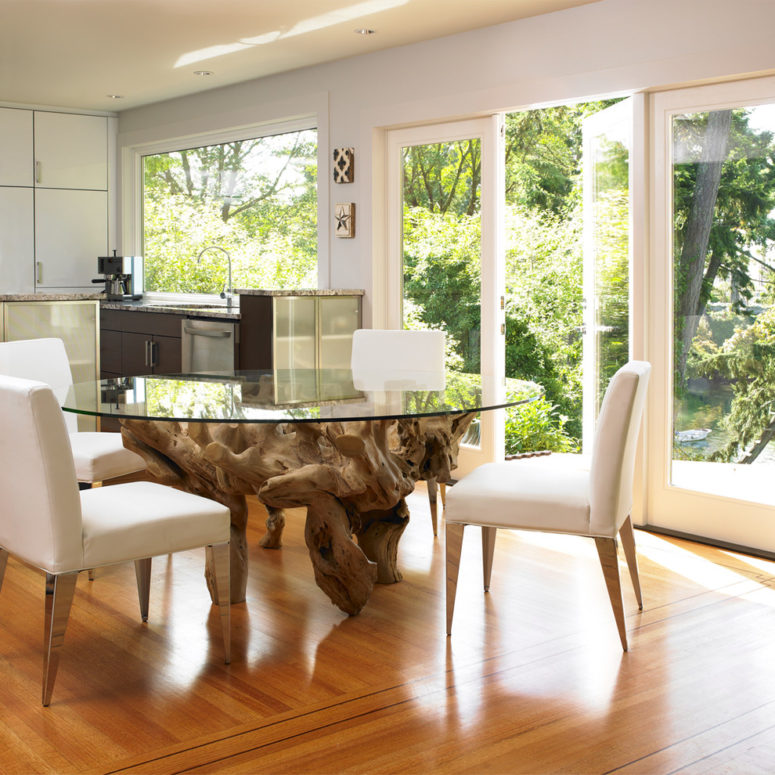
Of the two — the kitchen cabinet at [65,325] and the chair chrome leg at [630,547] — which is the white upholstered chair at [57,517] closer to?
the chair chrome leg at [630,547]

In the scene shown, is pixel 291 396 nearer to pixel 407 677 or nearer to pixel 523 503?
pixel 523 503

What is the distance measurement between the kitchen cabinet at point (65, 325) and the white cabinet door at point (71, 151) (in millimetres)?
2512

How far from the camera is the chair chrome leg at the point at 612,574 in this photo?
110 inches

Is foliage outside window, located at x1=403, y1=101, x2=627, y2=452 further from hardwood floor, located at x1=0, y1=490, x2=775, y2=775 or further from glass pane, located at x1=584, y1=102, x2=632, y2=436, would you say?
hardwood floor, located at x1=0, y1=490, x2=775, y2=775

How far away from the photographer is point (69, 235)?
763 centimetres

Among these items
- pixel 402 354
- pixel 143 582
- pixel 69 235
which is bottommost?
pixel 143 582

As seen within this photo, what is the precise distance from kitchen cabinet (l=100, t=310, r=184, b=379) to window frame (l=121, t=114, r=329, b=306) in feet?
2.08

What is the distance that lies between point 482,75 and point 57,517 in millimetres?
3435

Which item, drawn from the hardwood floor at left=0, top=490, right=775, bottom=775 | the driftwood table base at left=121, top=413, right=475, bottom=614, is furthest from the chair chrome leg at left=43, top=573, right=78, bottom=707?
the driftwood table base at left=121, top=413, right=475, bottom=614

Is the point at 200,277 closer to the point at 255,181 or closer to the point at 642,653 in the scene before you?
the point at 255,181

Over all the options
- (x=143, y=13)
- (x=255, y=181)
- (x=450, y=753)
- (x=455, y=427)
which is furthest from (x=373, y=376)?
(x=255, y=181)

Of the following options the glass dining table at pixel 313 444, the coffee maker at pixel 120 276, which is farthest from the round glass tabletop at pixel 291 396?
the coffee maker at pixel 120 276

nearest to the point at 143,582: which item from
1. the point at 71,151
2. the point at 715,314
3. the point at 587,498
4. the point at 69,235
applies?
the point at 587,498

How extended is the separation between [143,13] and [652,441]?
320 cm
